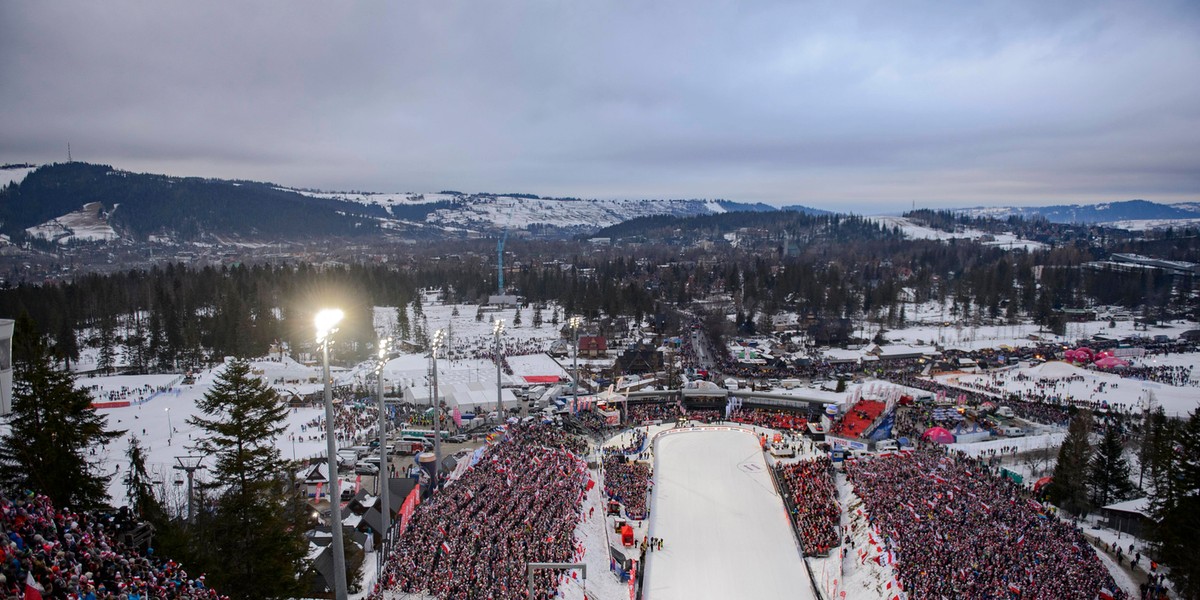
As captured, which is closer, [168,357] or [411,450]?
[411,450]

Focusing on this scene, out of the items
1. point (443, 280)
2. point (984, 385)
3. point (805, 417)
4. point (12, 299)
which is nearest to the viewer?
point (805, 417)

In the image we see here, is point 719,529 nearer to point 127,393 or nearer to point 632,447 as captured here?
point 632,447

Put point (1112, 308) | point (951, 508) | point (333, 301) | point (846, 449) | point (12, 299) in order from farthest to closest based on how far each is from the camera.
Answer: point (1112, 308) < point (333, 301) < point (12, 299) < point (846, 449) < point (951, 508)

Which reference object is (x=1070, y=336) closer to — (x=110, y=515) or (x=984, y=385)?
(x=984, y=385)

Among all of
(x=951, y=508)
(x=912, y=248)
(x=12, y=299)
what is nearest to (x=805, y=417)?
(x=951, y=508)

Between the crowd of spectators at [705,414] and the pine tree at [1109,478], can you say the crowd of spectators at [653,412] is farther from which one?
the pine tree at [1109,478]

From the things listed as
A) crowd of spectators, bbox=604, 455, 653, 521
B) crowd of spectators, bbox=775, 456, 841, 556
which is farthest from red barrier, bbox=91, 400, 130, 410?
crowd of spectators, bbox=775, 456, 841, 556

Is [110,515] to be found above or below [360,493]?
above
